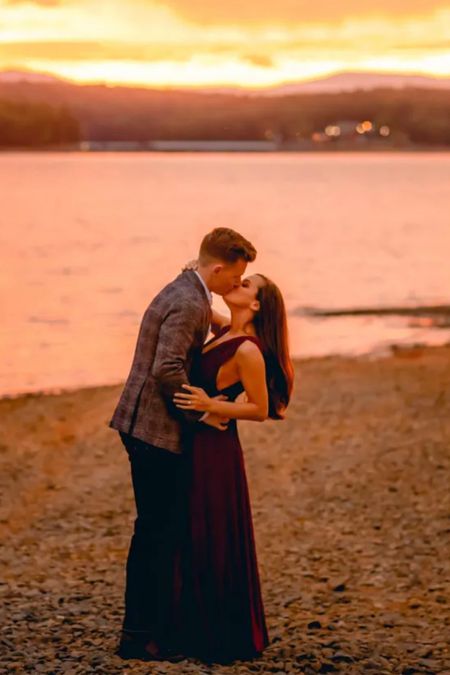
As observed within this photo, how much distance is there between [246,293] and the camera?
6.52 m

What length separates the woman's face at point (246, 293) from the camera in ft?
21.4

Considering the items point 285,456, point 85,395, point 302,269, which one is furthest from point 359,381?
point 302,269

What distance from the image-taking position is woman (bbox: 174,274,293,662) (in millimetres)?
6535

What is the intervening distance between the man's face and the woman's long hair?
0.57 ft

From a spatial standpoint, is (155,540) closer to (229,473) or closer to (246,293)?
(229,473)

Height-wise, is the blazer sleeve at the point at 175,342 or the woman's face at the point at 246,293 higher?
the woman's face at the point at 246,293

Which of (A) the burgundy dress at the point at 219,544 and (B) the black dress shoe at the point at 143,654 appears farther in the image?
(B) the black dress shoe at the point at 143,654

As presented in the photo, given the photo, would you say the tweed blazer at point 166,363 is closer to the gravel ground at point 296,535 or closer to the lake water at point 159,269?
the gravel ground at point 296,535

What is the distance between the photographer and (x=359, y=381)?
20844 millimetres

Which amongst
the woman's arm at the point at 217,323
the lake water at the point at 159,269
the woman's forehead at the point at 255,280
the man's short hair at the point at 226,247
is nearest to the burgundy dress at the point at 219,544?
the woman's arm at the point at 217,323

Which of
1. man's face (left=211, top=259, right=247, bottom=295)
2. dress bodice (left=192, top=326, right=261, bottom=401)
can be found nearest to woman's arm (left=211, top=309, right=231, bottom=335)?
dress bodice (left=192, top=326, right=261, bottom=401)

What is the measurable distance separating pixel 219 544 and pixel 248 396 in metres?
0.87

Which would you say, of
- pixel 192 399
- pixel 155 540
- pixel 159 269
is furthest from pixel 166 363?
pixel 159 269

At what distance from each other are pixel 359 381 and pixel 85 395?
4.46 meters
